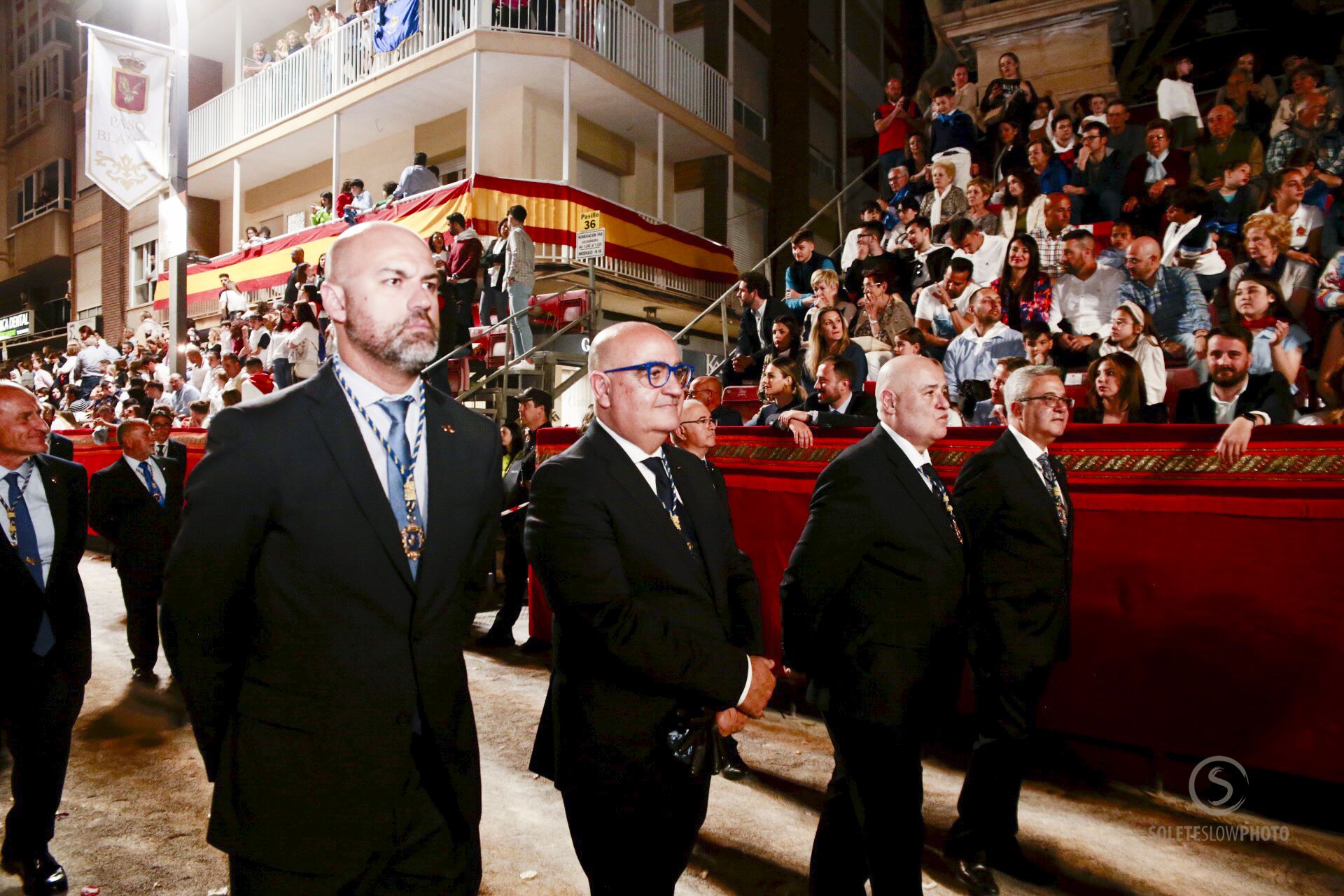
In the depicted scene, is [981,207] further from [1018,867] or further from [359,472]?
[359,472]

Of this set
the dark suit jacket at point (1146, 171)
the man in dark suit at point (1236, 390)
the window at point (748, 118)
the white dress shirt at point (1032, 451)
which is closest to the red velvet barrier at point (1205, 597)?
the man in dark suit at point (1236, 390)

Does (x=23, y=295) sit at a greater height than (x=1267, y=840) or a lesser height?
greater

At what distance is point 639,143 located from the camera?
19.4m

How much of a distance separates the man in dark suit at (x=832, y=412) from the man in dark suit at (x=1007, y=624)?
174 cm

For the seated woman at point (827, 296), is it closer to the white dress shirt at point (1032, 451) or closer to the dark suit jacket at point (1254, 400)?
the dark suit jacket at point (1254, 400)

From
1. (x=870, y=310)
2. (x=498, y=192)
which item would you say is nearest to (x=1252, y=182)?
(x=870, y=310)

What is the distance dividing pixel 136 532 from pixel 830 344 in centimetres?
540

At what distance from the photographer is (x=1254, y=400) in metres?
4.30

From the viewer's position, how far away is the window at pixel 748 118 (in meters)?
20.9

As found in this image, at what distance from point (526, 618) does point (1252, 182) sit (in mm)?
7426

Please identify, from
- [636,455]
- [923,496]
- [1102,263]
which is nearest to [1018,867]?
[923,496]

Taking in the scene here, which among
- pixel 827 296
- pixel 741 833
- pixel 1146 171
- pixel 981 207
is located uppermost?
pixel 1146 171

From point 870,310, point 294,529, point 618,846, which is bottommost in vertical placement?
point 618,846

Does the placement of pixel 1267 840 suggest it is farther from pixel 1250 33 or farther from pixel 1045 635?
pixel 1250 33
